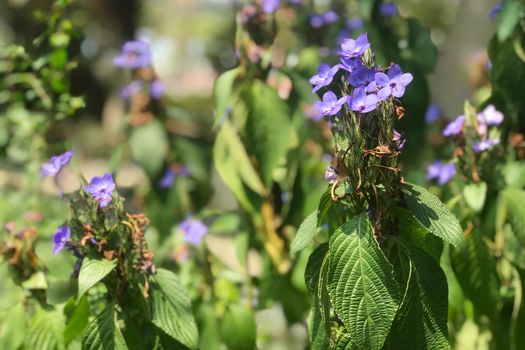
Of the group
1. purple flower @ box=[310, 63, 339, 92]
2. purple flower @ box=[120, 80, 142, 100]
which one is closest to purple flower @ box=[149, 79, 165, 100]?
purple flower @ box=[120, 80, 142, 100]

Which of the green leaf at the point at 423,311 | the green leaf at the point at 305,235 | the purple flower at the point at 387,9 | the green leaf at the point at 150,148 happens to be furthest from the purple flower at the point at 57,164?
the purple flower at the point at 387,9

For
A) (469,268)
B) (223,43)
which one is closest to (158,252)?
(469,268)

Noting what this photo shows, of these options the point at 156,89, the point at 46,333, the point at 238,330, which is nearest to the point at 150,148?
the point at 156,89

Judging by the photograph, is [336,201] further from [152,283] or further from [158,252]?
[158,252]

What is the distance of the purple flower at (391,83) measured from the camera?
4.12ft

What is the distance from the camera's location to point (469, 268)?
1747 mm

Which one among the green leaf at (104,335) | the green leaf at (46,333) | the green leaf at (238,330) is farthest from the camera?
the green leaf at (238,330)

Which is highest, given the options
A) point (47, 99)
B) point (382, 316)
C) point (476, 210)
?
point (476, 210)

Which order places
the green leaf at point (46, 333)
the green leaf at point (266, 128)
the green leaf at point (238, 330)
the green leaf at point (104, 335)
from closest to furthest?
the green leaf at point (104, 335) → the green leaf at point (46, 333) → the green leaf at point (238, 330) → the green leaf at point (266, 128)

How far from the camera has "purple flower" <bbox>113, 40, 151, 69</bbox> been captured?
8.70ft

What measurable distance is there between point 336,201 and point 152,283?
1.49ft

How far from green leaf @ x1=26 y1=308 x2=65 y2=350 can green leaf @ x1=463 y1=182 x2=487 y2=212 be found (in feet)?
3.25

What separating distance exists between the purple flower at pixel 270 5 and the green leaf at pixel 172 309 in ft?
3.04

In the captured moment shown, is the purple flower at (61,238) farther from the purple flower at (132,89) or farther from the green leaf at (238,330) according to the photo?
the purple flower at (132,89)
